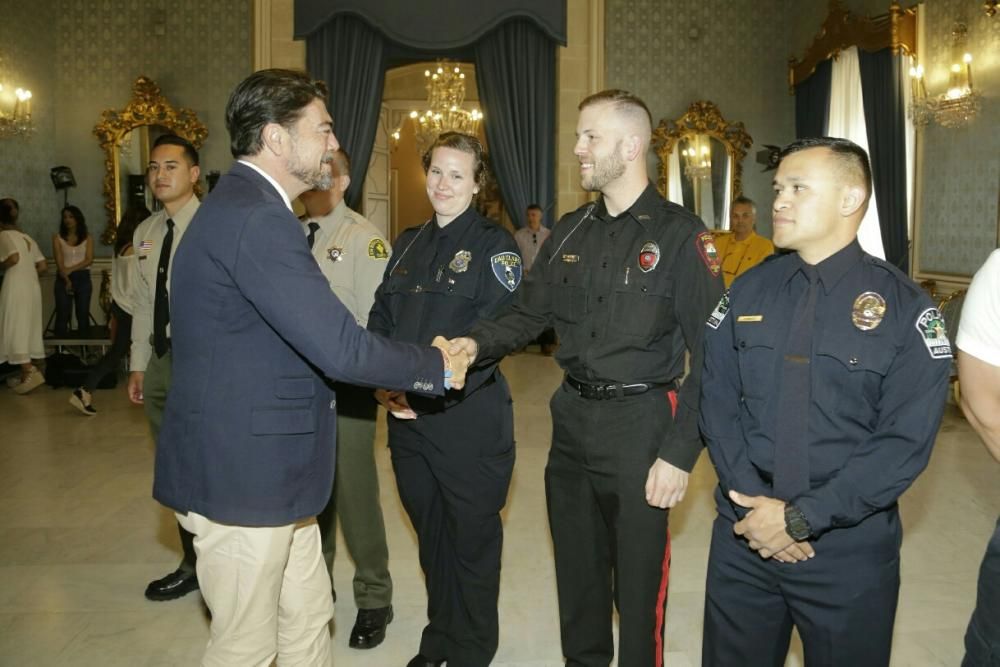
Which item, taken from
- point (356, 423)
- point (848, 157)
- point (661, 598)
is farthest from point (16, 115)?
point (848, 157)

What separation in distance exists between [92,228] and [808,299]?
9.92m

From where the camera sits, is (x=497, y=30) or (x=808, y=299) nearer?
(x=808, y=299)

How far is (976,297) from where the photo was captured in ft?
5.62

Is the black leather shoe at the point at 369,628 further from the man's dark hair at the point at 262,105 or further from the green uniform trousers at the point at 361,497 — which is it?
Answer: the man's dark hair at the point at 262,105

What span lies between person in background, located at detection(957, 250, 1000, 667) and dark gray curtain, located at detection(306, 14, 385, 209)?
862 cm

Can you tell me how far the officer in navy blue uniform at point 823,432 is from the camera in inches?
69.4

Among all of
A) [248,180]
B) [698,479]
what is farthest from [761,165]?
[248,180]

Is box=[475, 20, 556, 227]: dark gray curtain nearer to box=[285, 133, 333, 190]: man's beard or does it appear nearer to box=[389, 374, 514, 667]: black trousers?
box=[389, 374, 514, 667]: black trousers

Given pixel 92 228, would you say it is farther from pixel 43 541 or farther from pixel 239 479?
pixel 239 479

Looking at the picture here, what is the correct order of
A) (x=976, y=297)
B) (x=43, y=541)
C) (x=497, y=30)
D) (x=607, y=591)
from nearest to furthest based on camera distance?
(x=976, y=297), (x=607, y=591), (x=43, y=541), (x=497, y=30)

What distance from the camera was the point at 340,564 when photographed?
12.7 feet

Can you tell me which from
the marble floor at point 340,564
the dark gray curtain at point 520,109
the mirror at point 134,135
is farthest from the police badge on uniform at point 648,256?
the mirror at point 134,135

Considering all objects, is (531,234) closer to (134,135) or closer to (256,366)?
(134,135)

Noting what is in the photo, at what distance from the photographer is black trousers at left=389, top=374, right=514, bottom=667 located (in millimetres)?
2643
